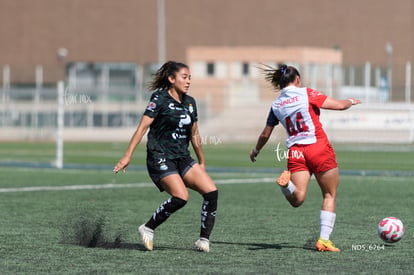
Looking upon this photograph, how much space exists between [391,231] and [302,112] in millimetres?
1499

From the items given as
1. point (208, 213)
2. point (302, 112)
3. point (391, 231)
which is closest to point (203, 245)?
point (208, 213)

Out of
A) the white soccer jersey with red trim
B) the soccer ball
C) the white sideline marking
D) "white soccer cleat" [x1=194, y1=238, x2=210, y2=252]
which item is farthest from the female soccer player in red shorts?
the white sideline marking

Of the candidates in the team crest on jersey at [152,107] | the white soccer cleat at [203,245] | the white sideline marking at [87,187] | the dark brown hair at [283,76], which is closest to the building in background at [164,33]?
the white sideline marking at [87,187]

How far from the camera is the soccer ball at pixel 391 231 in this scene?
9.93 metres

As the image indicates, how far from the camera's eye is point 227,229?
1202cm

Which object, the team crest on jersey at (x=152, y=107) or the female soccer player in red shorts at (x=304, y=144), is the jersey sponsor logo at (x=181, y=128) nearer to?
the team crest on jersey at (x=152, y=107)

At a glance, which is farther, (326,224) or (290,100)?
(290,100)

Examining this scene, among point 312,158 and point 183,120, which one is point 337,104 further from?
point 183,120

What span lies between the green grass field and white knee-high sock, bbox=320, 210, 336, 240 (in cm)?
23

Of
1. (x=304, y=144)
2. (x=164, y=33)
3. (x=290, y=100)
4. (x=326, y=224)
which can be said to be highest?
(x=164, y=33)

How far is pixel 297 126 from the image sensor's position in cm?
1007

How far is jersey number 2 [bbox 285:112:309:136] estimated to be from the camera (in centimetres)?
1004

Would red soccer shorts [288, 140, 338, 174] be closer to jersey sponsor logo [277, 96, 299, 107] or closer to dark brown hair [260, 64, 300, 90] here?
jersey sponsor logo [277, 96, 299, 107]

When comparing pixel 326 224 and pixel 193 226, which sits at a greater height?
pixel 326 224
